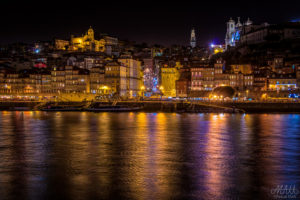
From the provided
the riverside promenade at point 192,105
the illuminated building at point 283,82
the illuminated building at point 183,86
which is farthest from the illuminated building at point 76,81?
the illuminated building at point 283,82

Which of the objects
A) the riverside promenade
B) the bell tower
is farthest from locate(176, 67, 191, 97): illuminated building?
the bell tower

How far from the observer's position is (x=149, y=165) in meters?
19.3

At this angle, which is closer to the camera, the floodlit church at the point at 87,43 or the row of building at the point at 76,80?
the row of building at the point at 76,80

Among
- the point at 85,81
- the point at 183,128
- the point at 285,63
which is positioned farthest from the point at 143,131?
the point at 285,63

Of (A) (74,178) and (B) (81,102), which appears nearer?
(A) (74,178)

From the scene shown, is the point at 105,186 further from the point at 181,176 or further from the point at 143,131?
the point at 143,131

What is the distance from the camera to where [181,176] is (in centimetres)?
1702

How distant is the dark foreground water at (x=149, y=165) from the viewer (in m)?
14.7

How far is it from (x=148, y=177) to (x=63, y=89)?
73.9m

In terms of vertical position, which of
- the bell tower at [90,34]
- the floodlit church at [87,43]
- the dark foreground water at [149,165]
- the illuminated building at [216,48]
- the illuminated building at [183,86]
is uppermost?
the bell tower at [90,34]

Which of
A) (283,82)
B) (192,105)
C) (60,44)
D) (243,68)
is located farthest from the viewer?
(60,44)

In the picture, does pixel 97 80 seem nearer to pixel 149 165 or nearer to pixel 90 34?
pixel 90 34
